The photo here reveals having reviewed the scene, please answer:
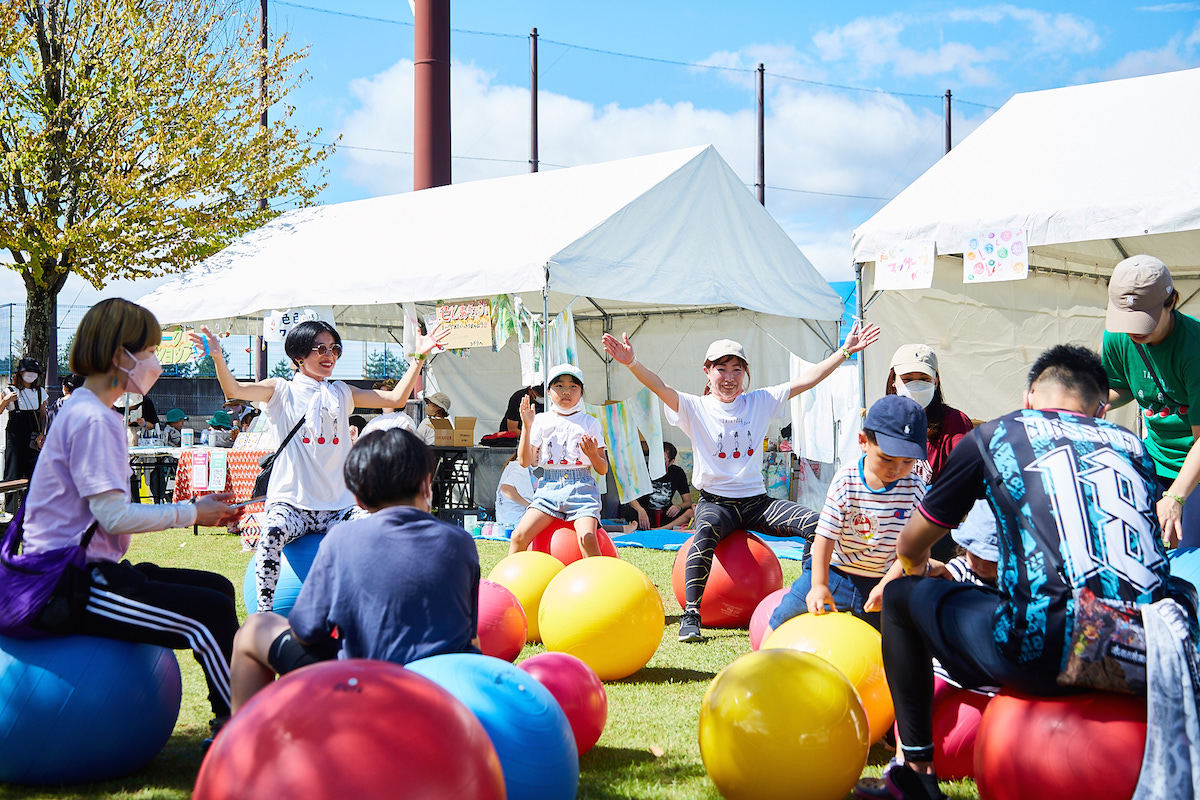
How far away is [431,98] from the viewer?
1998 centimetres

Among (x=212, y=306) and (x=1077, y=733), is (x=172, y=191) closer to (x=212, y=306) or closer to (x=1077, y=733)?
(x=212, y=306)

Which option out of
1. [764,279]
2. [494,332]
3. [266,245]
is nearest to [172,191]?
[266,245]

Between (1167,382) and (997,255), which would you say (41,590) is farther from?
(997,255)

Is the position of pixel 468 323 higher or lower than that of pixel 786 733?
higher

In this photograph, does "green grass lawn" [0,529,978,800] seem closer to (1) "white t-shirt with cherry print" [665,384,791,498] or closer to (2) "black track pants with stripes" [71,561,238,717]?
(2) "black track pants with stripes" [71,561,238,717]

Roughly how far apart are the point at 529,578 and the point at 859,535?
88.2 inches

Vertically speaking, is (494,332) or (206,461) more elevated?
(494,332)

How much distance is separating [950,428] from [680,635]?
2043 millimetres

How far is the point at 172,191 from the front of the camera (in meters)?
18.9

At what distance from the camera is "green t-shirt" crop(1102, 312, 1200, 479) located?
464 centimetres

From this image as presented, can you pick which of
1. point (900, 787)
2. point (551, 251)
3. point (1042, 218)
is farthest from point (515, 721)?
point (551, 251)

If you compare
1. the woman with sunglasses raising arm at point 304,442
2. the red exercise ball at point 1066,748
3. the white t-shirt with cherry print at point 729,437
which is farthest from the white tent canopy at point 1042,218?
the red exercise ball at point 1066,748

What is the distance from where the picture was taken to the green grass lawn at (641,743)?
3.73 meters

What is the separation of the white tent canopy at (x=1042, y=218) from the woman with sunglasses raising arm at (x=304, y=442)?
513cm
